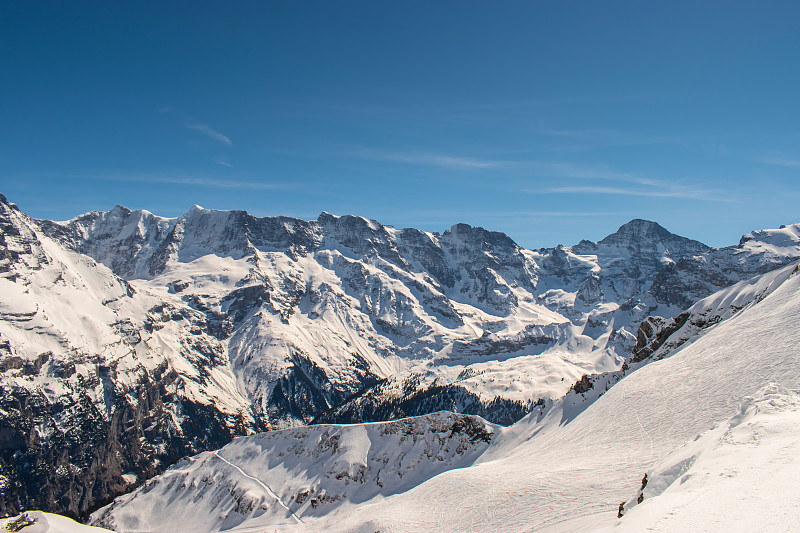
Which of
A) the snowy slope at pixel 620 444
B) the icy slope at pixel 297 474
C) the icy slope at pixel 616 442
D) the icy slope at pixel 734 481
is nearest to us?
the icy slope at pixel 734 481

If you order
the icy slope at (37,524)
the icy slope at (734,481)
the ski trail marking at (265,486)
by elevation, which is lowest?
the ski trail marking at (265,486)

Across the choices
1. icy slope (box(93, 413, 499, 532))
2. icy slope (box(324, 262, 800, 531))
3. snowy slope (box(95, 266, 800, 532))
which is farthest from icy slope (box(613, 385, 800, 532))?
icy slope (box(93, 413, 499, 532))

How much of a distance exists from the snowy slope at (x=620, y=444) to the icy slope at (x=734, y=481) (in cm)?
31

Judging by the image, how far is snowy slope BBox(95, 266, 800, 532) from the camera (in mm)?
39156

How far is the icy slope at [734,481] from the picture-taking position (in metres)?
18.0

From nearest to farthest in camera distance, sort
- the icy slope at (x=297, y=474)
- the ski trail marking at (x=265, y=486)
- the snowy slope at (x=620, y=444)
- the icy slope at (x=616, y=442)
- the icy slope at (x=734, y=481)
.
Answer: the icy slope at (x=734, y=481) → the snowy slope at (x=620, y=444) → the icy slope at (x=616, y=442) → the ski trail marking at (x=265, y=486) → the icy slope at (x=297, y=474)

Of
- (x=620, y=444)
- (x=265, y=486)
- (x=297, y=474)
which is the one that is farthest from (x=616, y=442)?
(x=265, y=486)

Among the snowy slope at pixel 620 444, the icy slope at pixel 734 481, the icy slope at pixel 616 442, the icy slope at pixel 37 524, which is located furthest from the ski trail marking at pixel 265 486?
the icy slope at pixel 734 481

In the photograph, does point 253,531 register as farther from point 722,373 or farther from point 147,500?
point 722,373

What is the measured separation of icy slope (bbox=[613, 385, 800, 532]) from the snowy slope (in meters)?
0.31

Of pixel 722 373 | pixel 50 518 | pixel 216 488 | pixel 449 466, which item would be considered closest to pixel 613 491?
pixel 722 373

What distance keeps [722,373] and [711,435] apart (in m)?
25.2

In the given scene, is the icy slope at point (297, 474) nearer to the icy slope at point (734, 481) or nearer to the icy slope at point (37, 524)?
the icy slope at point (37, 524)

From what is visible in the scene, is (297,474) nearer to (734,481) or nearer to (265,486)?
(265,486)
